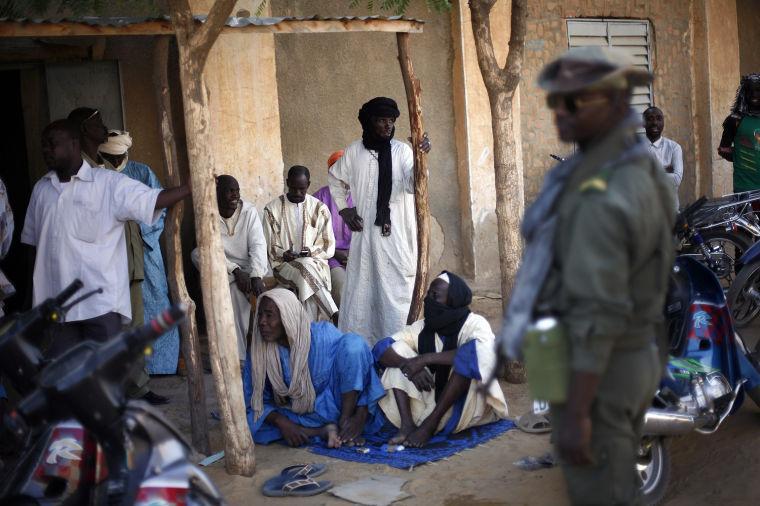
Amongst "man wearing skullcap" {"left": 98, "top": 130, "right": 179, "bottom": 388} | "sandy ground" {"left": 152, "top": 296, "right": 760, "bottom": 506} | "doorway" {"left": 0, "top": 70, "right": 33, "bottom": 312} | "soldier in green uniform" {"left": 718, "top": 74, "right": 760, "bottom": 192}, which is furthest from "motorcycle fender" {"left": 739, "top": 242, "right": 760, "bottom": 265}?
"doorway" {"left": 0, "top": 70, "right": 33, "bottom": 312}

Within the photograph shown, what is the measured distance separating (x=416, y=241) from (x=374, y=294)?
1.61 feet

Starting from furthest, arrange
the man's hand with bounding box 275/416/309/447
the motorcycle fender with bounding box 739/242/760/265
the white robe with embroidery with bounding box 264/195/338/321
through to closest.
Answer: the white robe with embroidery with bounding box 264/195/338/321
the motorcycle fender with bounding box 739/242/760/265
the man's hand with bounding box 275/416/309/447

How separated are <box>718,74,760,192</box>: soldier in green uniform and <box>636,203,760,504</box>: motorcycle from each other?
3.79 m

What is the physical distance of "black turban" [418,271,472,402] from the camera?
18.1ft

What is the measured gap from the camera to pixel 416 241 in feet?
22.7

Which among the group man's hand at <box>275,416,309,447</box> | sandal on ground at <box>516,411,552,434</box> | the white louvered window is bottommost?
sandal on ground at <box>516,411,552,434</box>

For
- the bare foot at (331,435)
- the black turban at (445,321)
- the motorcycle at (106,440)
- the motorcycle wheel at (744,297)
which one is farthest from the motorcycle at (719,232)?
the motorcycle at (106,440)

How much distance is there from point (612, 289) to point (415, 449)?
293 cm

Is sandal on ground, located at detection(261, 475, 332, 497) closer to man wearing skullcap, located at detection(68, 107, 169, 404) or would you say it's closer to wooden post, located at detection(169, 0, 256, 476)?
wooden post, located at detection(169, 0, 256, 476)

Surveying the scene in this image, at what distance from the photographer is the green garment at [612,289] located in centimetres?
261

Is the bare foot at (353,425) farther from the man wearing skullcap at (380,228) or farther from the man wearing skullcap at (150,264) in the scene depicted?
the man wearing skullcap at (150,264)

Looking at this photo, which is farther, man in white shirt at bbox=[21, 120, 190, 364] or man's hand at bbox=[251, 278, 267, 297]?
man's hand at bbox=[251, 278, 267, 297]

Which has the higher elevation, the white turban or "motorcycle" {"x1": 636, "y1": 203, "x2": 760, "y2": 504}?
the white turban

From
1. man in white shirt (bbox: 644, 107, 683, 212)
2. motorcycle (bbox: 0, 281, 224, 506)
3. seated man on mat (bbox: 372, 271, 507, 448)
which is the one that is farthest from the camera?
man in white shirt (bbox: 644, 107, 683, 212)
